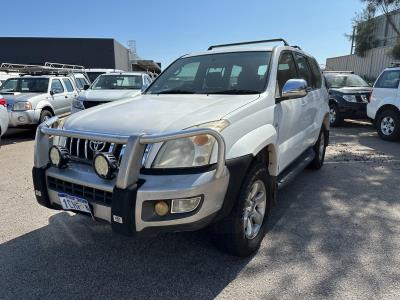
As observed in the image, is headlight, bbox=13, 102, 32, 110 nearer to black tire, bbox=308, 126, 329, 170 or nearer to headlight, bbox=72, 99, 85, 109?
headlight, bbox=72, 99, 85, 109

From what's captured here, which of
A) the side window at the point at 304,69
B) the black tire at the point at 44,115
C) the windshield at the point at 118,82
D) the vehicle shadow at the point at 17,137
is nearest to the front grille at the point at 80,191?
the side window at the point at 304,69

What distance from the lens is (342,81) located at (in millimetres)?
12188

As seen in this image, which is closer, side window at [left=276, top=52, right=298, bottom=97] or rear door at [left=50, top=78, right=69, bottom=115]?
side window at [left=276, top=52, right=298, bottom=97]

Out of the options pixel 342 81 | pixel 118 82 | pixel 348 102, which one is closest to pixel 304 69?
pixel 348 102

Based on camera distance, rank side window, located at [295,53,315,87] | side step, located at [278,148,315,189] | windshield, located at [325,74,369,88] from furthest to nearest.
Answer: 1. windshield, located at [325,74,369,88]
2. side window, located at [295,53,315,87]
3. side step, located at [278,148,315,189]

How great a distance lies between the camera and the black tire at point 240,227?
297 cm

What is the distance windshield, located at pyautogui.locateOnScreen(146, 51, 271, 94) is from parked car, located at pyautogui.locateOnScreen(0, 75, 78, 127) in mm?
6207

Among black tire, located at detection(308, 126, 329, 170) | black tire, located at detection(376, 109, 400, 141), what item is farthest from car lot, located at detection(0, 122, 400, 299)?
black tire, located at detection(376, 109, 400, 141)

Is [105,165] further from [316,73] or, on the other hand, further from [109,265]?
[316,73]

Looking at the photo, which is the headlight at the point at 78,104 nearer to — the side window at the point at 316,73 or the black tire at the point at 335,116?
the side window at the point at 316,73

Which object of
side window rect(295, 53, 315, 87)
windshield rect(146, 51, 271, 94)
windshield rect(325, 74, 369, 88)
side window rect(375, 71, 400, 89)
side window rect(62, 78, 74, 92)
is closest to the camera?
windshield rect(146, 51, 271, 94)

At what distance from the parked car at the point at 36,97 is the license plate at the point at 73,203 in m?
7.36

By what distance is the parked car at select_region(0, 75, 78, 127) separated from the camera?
9.47 meters

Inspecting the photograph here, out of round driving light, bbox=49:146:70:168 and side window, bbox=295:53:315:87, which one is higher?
side window, bbox=295:53:315:87
